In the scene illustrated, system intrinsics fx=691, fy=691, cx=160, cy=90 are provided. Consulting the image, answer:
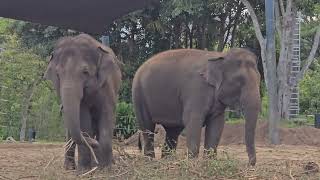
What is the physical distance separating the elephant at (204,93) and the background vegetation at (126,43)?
10.5 metres

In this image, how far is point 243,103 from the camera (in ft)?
28.7

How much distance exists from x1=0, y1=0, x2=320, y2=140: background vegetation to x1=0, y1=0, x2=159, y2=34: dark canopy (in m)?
9.33

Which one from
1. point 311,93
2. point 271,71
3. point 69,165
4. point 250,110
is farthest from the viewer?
point 311,93

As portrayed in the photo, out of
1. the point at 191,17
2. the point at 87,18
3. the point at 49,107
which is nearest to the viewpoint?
the point at 87,18

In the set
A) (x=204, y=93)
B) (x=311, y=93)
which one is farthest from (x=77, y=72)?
(x=311, y=93)

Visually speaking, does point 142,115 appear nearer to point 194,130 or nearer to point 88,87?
point 194,130

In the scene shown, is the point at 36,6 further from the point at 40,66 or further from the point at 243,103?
the point at 40,66

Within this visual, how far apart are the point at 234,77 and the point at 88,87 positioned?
2589 mm

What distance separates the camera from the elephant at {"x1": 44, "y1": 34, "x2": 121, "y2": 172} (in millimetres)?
6691

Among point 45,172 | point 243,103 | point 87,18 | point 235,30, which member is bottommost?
point 45,172

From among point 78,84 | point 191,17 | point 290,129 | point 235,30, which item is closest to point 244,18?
point 235,30

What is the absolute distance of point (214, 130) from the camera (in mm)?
8977

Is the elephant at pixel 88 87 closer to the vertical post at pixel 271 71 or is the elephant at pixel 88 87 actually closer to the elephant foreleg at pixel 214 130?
the elephant foreleg at pixel 214 130

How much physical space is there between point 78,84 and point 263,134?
12.7 metres
